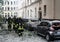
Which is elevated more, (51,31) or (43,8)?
(43,8)

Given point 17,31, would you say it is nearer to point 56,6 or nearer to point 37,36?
point 37,36

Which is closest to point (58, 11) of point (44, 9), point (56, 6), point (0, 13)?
point (56, 6)

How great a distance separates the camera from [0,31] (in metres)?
3.81

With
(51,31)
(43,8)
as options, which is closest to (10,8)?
(43,8)

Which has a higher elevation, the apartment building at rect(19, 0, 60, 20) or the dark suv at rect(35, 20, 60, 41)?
the apartment building at rect(19, 0, 60, 20)

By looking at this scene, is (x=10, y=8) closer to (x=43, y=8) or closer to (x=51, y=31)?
(x=43, y=8)

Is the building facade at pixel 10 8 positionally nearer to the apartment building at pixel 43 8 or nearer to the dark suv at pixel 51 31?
the apartment building at pixel 43 8

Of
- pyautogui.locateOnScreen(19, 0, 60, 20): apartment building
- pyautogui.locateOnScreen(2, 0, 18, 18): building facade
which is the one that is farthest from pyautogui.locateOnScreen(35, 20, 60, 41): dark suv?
pyautogui.locateOnScreen(2, 0, 18, 18): building facade

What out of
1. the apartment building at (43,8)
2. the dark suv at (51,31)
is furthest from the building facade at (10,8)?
the dark suv at (51,31)

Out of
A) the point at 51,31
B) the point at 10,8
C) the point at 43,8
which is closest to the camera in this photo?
the point at 51,31

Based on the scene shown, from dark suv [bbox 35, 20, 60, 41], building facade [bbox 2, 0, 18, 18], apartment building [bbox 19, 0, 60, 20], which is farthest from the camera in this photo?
building facade [bbox 2, 0, 18, 18]

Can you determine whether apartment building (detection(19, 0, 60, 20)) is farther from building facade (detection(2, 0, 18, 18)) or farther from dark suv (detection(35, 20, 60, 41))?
dark suv (detection(35, 20, 60, 41))

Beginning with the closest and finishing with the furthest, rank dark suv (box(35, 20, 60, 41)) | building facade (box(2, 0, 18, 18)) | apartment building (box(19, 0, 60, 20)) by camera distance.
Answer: dark suv (box(35, 20, 60, 41)) < apartment building (box(19, 0, 60, 20)) < building facade (box(2, 0, 18, 18))

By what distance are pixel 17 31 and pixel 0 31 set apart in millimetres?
736
